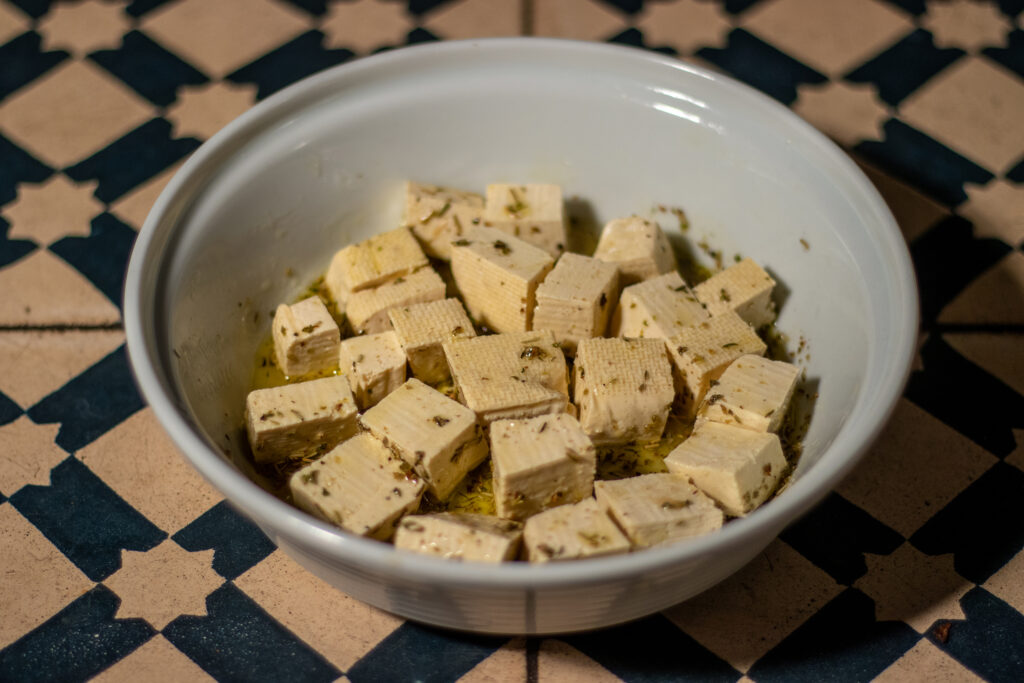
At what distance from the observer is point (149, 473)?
126 centimetres

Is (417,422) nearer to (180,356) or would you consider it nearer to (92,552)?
(180,356)

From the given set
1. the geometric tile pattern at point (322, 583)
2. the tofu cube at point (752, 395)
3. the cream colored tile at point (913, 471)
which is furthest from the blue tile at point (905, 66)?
the tofu cube at point (752, 395)

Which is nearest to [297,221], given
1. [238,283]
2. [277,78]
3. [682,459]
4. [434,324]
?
[238,283]

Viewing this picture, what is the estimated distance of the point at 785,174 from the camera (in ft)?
4.18

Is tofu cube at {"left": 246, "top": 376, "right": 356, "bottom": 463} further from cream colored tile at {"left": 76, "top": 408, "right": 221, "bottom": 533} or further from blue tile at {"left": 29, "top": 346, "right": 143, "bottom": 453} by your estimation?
blue tile at {"left": 29, "top": 346, "right": 143, "bottom": 453}

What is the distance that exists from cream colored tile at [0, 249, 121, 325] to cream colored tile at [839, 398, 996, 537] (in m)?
1.07

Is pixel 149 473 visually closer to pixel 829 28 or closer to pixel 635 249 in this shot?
pixel 635 249

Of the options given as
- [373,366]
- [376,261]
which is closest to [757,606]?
[373,366]

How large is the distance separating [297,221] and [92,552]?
0.50 meters

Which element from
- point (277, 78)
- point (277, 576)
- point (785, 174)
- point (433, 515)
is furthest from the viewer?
point (277, 78)

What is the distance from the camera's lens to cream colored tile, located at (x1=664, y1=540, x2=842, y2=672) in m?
1.10

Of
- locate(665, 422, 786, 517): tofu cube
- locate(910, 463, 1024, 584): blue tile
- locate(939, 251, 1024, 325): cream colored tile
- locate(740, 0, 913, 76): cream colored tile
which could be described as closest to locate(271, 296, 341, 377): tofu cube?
locate(665, 422, 786, 517): tofu cube

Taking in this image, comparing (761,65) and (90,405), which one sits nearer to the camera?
(90,405)

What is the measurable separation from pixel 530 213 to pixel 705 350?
0.32 meters
